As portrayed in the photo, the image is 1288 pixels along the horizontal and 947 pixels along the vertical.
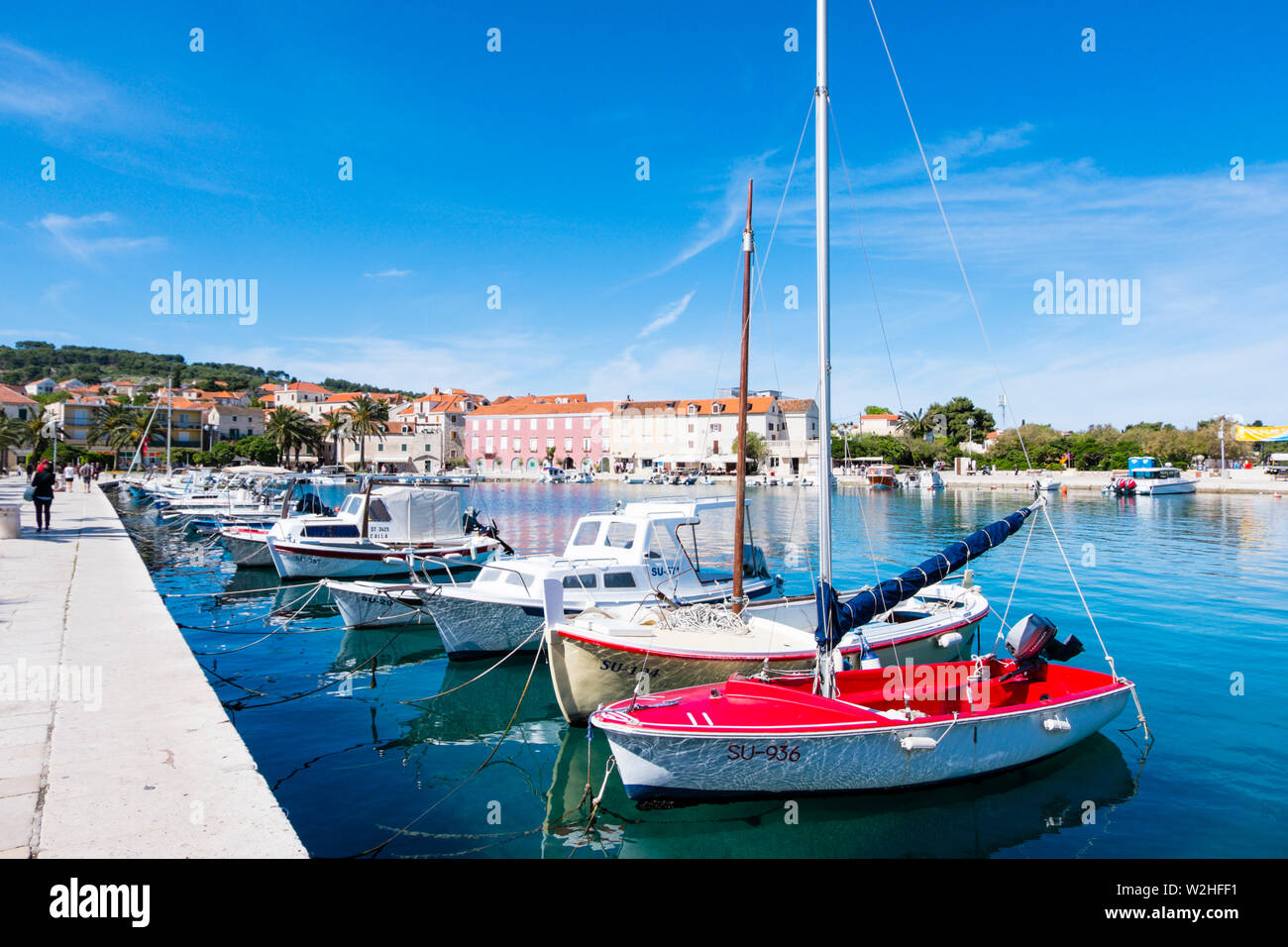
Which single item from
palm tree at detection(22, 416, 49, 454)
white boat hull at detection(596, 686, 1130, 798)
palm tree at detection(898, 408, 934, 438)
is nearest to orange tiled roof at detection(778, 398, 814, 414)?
palm tree at detection(898, 408, 934, 438)

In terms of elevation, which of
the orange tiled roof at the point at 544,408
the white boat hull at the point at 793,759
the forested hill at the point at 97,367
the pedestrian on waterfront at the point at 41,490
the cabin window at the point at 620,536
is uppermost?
the forested hill at the point at 97,367

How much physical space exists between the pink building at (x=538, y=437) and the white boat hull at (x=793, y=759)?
111 metres

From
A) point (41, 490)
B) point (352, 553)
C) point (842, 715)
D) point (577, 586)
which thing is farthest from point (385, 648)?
point (41, 490)

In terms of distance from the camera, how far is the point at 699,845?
25.1 ft

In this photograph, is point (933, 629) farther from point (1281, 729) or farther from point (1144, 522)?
point (1144, 522)

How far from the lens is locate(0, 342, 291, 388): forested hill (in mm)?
158500

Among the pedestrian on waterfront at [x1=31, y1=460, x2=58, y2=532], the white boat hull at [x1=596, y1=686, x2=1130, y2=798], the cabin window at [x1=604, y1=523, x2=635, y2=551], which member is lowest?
the white boat hull at [x1=596, y1=686, x2=1130, y2=798]

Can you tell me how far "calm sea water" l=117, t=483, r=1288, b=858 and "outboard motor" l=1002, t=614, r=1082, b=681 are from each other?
129cm

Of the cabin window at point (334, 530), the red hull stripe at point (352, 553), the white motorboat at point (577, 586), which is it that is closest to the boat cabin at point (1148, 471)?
the white motorboat at point (577, 586)

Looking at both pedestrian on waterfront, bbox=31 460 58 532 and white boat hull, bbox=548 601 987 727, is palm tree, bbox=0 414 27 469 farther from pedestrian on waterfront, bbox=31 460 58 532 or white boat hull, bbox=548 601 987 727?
white boat hull, bbox=548 601 987 727

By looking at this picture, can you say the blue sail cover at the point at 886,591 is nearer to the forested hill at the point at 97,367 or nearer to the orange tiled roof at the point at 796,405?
the orange tiled roof at the point at 796,405

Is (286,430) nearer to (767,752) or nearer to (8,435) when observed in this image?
(8,435)

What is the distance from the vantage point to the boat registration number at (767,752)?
24.9 feet
